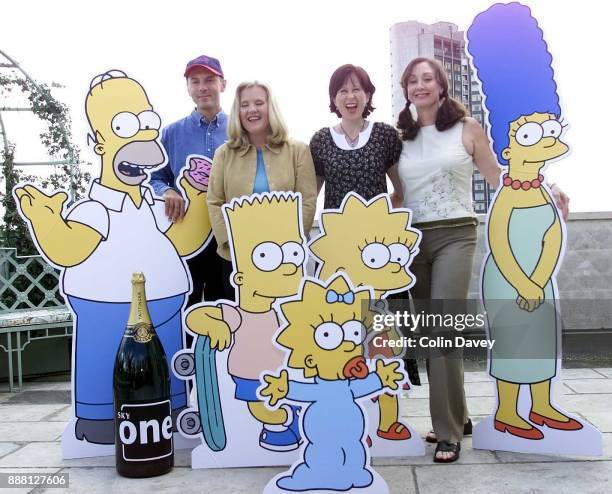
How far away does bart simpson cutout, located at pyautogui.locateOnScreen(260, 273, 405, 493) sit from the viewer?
2.11m

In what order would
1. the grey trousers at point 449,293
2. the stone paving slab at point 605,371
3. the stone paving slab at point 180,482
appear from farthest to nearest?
the stone paving slab at point 605,371
the grey trousers at point 449,293
the stone paving slab at point 180,482

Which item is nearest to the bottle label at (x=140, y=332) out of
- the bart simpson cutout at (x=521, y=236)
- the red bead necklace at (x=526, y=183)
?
the bart simpson cutout at (x=521, y=236)

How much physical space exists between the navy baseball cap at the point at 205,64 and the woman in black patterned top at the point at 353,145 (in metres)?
0.57

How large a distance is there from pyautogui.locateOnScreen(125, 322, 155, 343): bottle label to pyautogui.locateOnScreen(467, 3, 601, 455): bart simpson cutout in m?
1.42

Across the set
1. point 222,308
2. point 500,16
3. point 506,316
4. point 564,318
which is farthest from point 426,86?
point 564,318

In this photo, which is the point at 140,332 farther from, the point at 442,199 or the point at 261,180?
the point at 442,199

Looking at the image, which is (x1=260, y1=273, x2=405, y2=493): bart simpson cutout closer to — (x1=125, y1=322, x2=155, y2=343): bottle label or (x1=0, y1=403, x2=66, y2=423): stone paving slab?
(x1=125, y1=322, x2=155, y2=343): bottle label

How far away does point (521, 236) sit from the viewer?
8.55ft

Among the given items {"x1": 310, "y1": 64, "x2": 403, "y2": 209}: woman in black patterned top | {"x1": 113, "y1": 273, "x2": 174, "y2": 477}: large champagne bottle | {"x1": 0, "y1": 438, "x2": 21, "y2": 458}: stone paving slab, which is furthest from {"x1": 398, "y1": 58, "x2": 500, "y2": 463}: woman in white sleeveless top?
{"x1": 0, "y1": 438, "x2": 21, "y2": 458}: stone paving slab

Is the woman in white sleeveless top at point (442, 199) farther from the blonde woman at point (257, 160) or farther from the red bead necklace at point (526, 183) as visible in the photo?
the blonde woman at point (257, 160)

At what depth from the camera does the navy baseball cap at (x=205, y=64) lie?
9.16 feet

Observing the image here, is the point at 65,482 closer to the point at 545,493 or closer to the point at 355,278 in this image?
the point at 355,278

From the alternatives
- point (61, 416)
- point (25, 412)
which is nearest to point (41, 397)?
point (25, 412)

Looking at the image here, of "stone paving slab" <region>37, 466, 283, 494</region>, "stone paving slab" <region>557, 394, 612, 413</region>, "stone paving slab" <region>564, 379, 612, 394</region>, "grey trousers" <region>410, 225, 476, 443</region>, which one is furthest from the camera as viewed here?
"stone paving slab" <region>564, 379, 612, 394</region>
